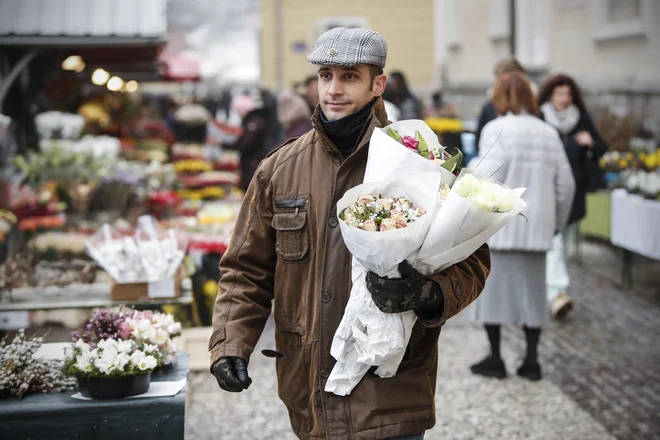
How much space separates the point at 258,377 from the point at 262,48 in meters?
23.8

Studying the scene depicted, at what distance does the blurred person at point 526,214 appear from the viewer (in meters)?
6.42

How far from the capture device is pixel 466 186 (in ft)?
9.32

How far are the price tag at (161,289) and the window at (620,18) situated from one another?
879cm

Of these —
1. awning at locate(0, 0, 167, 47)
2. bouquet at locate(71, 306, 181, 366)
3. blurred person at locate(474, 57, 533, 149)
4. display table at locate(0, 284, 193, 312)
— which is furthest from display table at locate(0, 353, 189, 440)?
awning at locate(0, 0, 167, 47)

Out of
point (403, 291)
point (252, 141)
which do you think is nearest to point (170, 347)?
point (403, 291)

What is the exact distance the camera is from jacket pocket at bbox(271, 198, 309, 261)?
3.21 meters

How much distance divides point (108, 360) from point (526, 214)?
373 cm

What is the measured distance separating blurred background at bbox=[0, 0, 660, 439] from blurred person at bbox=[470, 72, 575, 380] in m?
0.47

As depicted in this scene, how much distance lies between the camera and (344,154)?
10.6 feet

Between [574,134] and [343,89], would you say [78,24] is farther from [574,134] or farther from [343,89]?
[343,89]

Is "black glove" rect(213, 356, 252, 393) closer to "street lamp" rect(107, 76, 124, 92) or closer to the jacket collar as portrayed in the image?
the jacket collar

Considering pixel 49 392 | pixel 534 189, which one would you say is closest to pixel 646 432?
pixel 534 189

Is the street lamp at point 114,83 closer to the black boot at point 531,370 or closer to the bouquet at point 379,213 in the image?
the black boot at point 531,370

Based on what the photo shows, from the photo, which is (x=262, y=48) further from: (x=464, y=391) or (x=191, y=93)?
(x=464, y=391)
